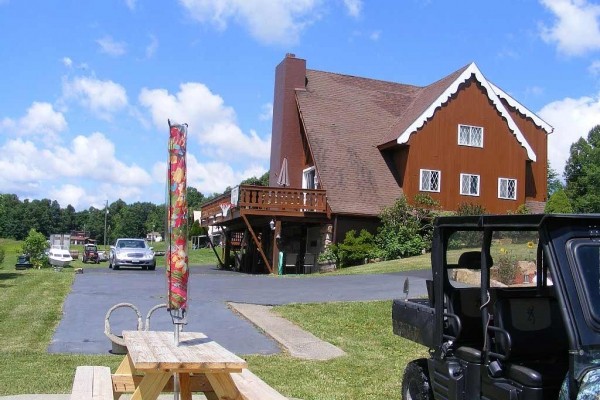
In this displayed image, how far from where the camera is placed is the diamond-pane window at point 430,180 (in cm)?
3036

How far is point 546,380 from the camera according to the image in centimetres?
440

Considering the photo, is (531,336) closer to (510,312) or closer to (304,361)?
(510,312)

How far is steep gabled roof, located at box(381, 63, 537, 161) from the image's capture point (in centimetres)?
3009

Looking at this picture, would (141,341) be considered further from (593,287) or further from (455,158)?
(455,158)

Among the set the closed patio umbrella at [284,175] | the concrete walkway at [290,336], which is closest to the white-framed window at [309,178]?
the closed patio umbrella at [284,175]

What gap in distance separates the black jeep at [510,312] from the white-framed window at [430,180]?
78.6 ft

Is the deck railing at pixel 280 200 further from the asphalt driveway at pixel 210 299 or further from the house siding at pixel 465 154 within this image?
the asphalt driveway at pixel 210 299

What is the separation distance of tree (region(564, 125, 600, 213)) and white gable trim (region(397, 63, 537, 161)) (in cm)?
2519

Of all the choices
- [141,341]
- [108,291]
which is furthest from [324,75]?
[141,341]

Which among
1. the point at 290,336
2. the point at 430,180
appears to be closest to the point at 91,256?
the point at 430,180

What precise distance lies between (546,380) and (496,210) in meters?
27.9

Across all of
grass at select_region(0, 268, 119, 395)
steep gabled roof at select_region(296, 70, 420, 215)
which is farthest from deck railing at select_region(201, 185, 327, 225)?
grass at select_region(0, 268, 119, 395)

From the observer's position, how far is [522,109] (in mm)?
32969

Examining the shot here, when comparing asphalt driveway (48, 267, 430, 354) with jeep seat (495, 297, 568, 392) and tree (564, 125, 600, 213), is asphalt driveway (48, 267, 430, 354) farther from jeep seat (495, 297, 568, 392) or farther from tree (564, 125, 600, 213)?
tree (564, 125, 600, 213)
